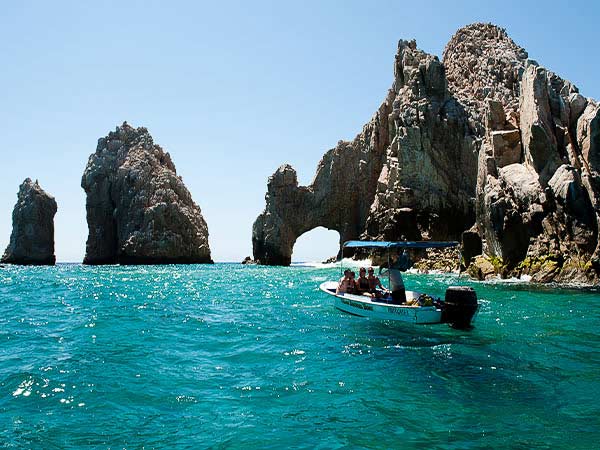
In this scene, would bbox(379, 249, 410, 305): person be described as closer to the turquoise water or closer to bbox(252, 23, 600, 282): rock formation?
the turquoise water

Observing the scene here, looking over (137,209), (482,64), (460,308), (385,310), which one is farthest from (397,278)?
(137,209)

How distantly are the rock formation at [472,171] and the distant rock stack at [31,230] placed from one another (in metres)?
62.5

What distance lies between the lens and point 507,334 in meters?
18.0

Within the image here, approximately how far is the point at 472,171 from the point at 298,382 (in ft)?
216

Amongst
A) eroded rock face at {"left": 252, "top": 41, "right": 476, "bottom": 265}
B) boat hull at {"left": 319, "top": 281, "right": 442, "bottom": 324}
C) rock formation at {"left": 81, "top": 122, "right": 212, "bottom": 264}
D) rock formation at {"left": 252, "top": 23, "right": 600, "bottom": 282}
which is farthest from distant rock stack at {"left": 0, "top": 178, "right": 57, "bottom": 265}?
boat hull at {"left": 319, "top": 281, "right": 442, "bottom": 324}

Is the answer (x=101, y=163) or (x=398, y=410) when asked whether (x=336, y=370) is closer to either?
(x=398, y=410)

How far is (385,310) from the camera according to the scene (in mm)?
20812

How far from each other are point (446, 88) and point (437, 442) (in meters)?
75.2

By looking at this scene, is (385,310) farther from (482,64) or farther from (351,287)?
(482,64)

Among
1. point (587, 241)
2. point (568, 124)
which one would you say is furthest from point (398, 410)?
point (568, 124)

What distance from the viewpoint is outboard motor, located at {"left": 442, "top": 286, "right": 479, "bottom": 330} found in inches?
730

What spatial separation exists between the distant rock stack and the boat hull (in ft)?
386

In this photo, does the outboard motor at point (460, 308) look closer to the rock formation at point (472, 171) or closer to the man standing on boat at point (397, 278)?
the man standing on boat at point (397, 278)

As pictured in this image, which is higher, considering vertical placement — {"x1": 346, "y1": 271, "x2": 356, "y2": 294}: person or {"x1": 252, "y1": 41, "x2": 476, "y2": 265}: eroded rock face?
{"x1": 252, "y1": 41, "x2": 476, "y2": 265}: eroded rock face
